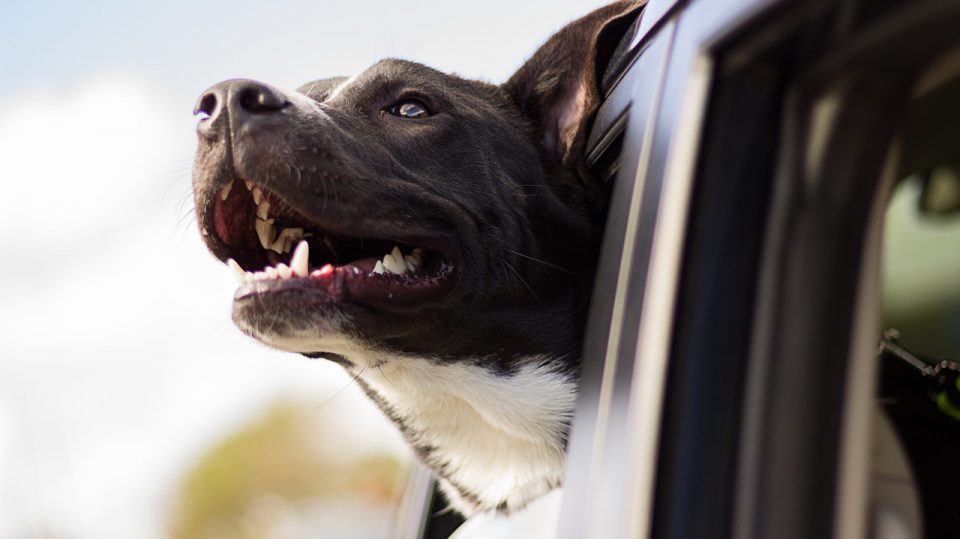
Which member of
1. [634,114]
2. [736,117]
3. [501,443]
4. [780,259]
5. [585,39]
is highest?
[585,39]

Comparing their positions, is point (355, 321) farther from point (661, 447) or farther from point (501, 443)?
point (661, 447)

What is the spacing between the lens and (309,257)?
2.42m

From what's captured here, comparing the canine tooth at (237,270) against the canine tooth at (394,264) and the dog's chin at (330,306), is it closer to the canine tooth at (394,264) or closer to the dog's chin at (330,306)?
the dog's chin at (330,306)

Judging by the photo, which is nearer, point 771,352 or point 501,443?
point 771,352

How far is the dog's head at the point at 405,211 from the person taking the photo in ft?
7.34

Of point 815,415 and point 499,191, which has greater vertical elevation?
point 499,191

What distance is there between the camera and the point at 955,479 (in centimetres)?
161

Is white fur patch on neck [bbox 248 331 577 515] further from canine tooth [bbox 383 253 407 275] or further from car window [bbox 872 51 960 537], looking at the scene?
car window [bbox 872 51 960 537]

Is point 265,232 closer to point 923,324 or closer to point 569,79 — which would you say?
point 569,79

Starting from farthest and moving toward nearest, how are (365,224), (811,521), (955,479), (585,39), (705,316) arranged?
(585,39)
(365,224)
(955,479)
(705,316)
(811,521)

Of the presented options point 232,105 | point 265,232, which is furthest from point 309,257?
point 232,105

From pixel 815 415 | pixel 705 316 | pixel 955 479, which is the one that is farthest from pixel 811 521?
pixel 955 479

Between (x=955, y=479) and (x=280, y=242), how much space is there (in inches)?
59.8

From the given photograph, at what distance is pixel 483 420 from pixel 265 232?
2.54 ft
